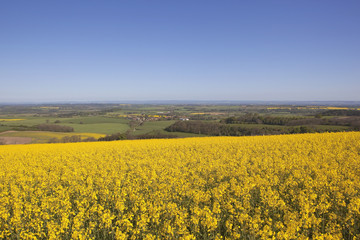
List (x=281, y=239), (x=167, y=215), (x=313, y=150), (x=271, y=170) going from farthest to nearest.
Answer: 1. (x=313, y=150)
2. (x=271, y=170)
3. (x=167, y=215)
4. (x=281, y=239)

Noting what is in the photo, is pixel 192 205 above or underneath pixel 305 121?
above

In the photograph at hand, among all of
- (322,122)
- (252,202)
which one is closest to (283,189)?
(252,202)

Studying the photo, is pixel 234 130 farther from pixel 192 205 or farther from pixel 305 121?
pixel 192 205

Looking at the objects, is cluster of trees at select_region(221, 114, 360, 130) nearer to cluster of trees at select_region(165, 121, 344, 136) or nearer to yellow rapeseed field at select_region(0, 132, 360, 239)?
cluster of trees at select_region(165, 121, 344, 136)

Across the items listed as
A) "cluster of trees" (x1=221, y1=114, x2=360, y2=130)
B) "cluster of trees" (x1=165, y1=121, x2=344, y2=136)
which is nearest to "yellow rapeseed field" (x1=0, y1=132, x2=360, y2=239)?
"cluster of trees" (x1=165, y1=121, x2=344, y2=136)

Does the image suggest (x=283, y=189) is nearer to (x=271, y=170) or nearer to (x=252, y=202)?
(x=252, y=202)

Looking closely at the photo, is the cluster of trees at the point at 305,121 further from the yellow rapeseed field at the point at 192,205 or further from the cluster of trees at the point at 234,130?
the yellow rapeseed field at the point at 192,205

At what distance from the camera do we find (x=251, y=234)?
5148mm

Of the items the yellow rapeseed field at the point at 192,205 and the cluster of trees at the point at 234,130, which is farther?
the cluster of trees at the point at 234,130

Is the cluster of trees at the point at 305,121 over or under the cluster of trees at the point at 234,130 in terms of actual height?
over

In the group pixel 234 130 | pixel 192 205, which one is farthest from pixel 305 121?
pixel 192 205

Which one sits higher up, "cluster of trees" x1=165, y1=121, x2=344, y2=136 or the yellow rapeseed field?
the yellow rapeseed field

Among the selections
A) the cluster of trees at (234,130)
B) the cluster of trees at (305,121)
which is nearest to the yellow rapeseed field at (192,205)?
the cluster of trees at (234,130)

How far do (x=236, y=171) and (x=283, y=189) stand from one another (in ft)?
9.11
